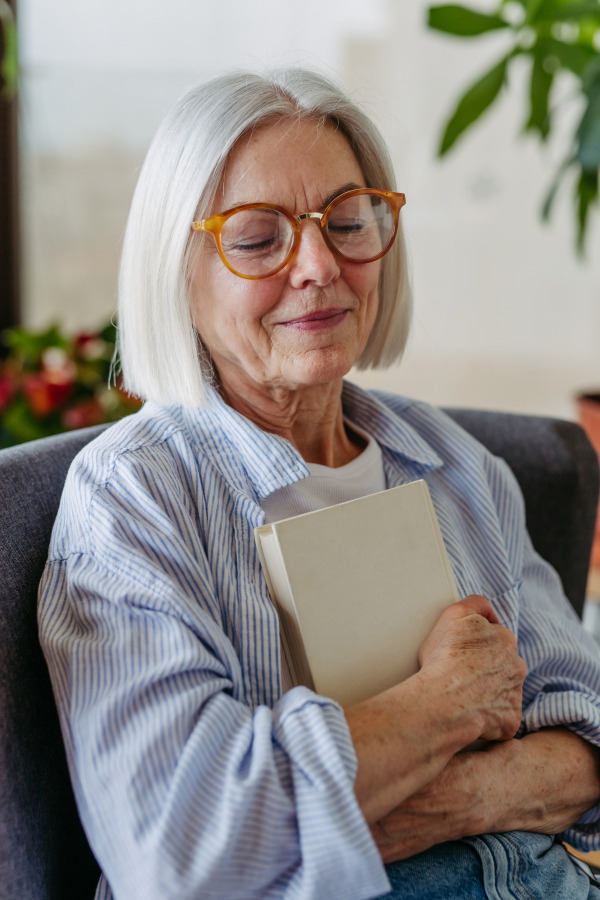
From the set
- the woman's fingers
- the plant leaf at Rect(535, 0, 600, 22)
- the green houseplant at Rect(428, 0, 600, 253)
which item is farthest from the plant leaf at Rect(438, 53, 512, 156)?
the woman's fingers

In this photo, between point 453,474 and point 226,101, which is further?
point 453,474

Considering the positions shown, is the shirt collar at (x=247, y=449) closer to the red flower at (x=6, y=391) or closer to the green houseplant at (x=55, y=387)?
the green houseplant at (x=55, y=387)

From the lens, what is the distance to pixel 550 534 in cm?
131

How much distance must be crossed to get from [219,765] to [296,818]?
0.27 feet

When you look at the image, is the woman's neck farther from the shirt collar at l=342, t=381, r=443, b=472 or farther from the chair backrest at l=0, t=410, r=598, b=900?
the chair backrest at l=0, t=410, r=598, b=900

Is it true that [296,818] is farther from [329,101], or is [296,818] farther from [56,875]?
[329,101]

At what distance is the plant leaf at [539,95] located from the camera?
1770 millimetres

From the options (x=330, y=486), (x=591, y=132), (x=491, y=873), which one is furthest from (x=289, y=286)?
(x=591, y=132)

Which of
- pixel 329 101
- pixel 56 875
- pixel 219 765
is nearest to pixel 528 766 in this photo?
pixel 219 765

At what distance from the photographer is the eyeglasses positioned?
0.90 meters

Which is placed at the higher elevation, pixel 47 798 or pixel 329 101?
pixel 329 101

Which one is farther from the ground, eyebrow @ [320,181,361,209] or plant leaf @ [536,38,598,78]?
plant leaf @ [536,38,598,78]

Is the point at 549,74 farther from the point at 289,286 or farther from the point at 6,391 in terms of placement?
the point at 6,391

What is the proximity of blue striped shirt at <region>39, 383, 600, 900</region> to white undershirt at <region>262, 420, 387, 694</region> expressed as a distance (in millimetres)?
29
